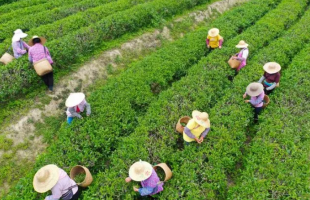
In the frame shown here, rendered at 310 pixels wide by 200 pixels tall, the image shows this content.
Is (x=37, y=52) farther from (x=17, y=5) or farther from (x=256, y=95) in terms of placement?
(x=17, y=5)

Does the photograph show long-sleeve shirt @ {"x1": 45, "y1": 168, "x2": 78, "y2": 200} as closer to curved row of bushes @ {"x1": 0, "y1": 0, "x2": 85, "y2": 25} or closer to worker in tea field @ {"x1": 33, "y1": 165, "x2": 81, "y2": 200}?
worker in tea field @ {"x1": 33, "y1": 165, "x2": 81, "y2": 200}

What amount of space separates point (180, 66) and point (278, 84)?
3670mm

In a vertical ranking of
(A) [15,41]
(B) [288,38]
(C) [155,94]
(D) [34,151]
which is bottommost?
(B) [288,38]

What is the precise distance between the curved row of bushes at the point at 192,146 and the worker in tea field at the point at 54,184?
464 mm

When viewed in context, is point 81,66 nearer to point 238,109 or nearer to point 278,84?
point 238,109

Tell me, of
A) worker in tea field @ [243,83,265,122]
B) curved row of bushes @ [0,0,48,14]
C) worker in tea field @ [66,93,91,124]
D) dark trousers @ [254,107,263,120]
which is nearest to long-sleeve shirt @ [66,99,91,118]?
worker in tea field @ [66,93,91,124]

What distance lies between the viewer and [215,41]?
1052 centimetres

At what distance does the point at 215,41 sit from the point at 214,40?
7cm

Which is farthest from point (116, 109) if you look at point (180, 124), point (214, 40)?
point (214, 40)

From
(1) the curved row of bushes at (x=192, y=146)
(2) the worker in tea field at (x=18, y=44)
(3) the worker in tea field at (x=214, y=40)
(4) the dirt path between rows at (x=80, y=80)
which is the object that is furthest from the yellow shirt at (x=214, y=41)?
(2) the worker in tea field at (x=18, y=44)

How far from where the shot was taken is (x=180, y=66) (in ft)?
32.1

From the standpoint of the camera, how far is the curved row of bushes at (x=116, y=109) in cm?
655

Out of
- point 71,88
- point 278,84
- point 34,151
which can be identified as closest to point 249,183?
point 278,84

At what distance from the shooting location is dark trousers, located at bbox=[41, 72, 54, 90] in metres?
8.58
